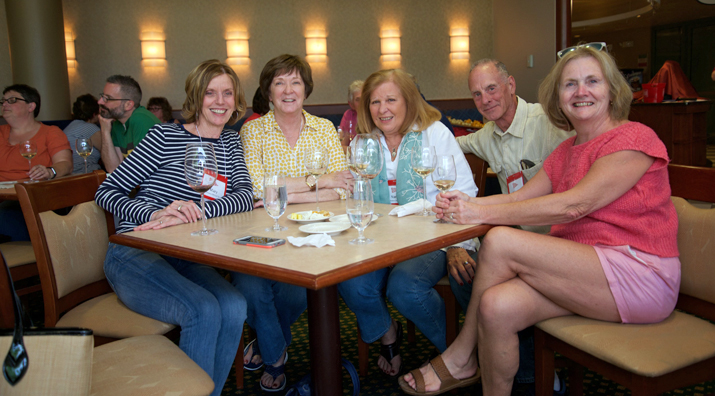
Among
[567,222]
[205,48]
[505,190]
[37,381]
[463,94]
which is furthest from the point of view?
[463,94]

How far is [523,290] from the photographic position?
1.80 meters

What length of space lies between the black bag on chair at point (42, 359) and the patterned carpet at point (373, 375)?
1283 mm

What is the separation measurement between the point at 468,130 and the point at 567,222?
3.58 meters

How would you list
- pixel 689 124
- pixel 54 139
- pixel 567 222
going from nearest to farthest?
pixel 567 222, pixel 54 139, pixel 689 124

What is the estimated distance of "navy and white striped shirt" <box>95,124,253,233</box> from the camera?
2201 mm

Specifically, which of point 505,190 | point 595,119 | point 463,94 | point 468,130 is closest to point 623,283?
point 595,119

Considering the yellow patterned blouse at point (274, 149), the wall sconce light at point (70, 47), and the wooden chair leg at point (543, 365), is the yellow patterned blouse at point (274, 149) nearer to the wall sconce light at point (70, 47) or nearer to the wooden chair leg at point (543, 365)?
the wooden chair leg at point (543, 365)

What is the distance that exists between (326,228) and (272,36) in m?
7.50

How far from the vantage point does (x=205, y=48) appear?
338 inches

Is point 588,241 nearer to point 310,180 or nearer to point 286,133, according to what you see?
point 310,180

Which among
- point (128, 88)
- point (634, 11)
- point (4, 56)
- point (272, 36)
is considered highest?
point (634, 11)

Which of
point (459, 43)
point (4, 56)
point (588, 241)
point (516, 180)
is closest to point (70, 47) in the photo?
point (4, 56)

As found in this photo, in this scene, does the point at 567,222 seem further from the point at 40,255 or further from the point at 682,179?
the point at 40,255

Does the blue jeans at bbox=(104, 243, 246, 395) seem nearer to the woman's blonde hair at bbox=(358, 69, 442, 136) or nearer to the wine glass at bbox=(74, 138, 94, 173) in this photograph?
the woman's blonde hair at bbox=(358, 69, 442, 136)
